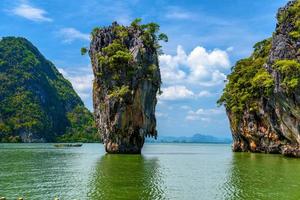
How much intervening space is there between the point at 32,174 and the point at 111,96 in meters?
29.6

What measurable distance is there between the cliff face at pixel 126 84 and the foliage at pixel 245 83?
1676 cm

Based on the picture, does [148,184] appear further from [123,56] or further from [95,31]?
[95,31]

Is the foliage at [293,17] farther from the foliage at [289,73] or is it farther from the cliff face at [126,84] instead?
the cliff face at [126,84]

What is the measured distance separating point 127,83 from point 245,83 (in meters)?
23.1

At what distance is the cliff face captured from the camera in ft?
218

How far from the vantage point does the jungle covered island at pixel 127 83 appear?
66375 mm

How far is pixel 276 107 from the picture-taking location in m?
57.0

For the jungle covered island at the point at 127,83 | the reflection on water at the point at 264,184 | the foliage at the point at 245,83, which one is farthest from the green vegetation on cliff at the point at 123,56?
the reflection on water at the point at 264,184

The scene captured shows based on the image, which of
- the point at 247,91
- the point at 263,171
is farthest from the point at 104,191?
the point at 247,91

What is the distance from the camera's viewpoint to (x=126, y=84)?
67000 mm

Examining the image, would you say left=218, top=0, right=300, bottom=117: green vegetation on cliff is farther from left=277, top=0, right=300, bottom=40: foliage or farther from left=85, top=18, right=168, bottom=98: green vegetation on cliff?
left=85, top=18, right=168, bottom=98: green vegetation on cliff

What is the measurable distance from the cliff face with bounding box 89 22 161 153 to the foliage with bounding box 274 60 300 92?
23761mm

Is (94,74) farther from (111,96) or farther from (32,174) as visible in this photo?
(32,174)

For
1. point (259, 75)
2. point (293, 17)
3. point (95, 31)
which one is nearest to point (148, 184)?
point (259, 75)
